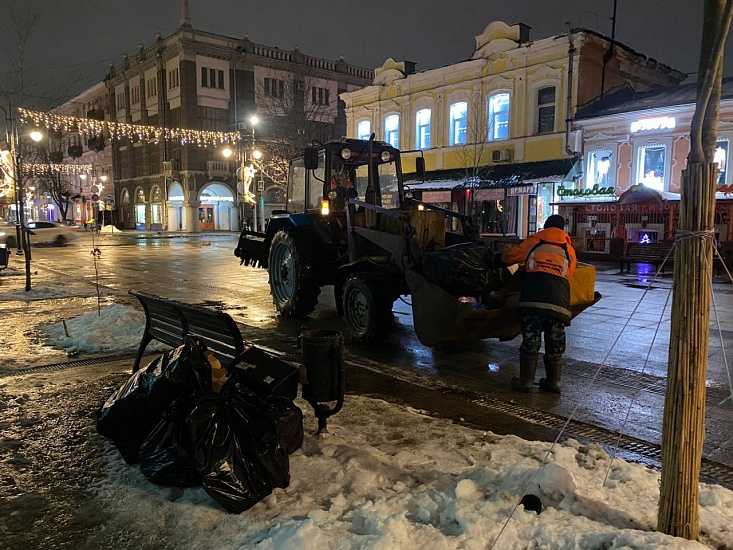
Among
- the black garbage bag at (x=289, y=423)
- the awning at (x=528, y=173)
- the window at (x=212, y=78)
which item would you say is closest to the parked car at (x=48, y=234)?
the window at (x=212, y=78)

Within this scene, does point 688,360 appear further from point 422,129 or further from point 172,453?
point 422,129

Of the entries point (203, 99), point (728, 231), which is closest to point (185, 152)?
point (203, 99)

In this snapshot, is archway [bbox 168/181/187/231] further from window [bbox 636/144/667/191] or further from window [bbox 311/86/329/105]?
window [bbox 636/144/667/191]

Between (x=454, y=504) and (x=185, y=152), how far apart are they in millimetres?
46510

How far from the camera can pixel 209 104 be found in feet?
149

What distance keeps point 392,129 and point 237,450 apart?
89.5 feet

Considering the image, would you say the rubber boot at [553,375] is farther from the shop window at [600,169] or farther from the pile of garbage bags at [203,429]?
the shop window at [600,169]

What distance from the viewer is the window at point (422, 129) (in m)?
27.5

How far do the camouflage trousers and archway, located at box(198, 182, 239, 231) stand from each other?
44596 mm

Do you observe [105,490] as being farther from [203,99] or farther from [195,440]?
[203,99]

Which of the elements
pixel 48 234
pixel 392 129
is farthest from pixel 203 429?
pixel 48 234

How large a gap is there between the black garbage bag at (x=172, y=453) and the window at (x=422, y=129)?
2545 centimetres

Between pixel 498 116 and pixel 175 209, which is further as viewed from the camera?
pixel 175 209

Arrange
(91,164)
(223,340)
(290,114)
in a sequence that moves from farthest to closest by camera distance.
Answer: (91,164) → (290,114) → (223,340)
